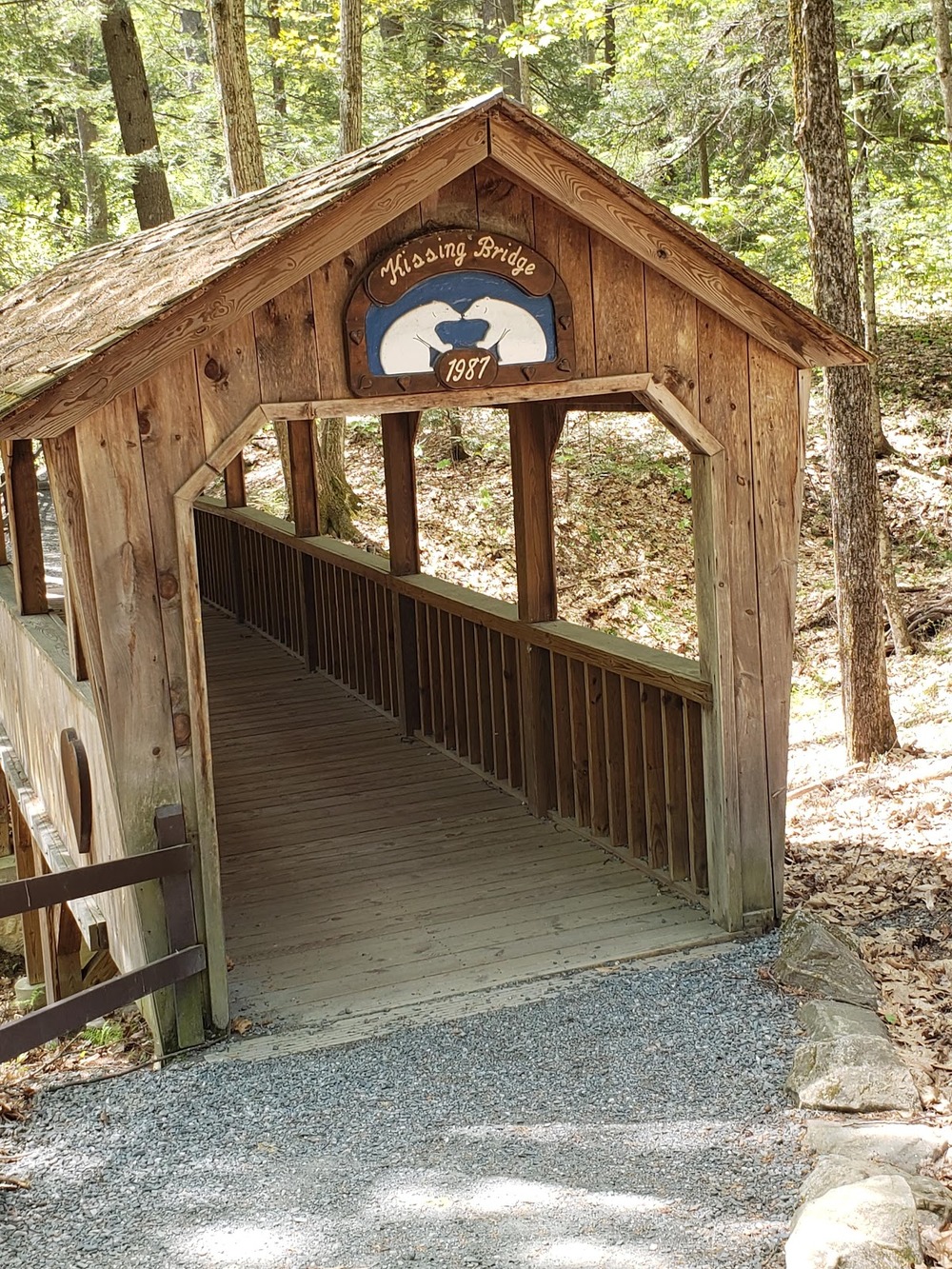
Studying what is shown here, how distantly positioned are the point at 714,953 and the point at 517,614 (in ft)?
8.88

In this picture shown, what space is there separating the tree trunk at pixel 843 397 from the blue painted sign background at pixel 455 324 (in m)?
3.72

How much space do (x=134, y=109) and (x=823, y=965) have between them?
51.3 feet

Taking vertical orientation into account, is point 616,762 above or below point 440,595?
below

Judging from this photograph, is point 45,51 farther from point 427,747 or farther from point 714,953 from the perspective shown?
point 714,953

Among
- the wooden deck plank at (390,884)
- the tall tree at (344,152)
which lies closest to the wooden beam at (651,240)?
the wooden deck plank at (390,884)

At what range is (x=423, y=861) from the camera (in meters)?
7.24

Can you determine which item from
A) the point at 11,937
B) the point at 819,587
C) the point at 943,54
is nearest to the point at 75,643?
the point at 11,937

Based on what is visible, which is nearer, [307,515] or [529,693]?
[529,693]

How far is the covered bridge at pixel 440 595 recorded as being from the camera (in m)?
4.85

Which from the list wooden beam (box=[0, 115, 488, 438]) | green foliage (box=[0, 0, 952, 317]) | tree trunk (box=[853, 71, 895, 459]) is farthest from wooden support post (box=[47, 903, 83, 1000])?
tree trunk (box=[853, 71, 895, 459])

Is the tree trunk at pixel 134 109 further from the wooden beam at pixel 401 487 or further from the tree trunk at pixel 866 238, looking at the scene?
the wooden beam at pixel 401 487

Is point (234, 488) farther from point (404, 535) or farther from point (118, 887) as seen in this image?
point (118, 887)

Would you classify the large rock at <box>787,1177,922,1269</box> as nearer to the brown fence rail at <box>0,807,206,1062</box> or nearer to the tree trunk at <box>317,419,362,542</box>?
the brown fence rail at <box>0,807,206,1062</box>

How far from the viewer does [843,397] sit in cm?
884
